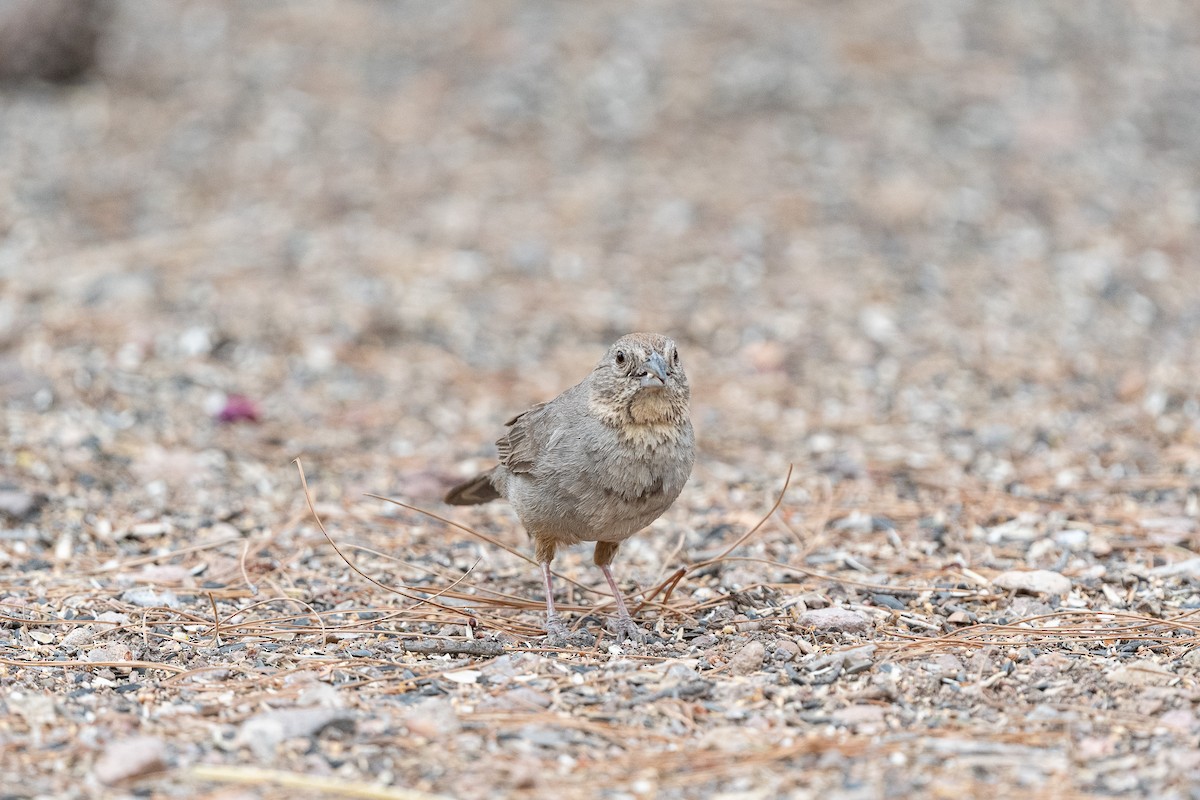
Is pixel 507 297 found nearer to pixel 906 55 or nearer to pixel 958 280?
pixel 958 280

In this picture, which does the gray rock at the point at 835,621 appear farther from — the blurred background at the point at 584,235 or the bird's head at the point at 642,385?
the blurred background at the point at 584,235

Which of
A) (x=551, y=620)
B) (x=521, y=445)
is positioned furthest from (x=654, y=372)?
(x=551, y=620)

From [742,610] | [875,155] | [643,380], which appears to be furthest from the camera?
[875,155]

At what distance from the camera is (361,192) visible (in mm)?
9047

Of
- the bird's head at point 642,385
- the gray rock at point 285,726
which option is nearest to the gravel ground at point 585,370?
the gray rock at point 285,726

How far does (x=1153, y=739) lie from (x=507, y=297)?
5230 mm

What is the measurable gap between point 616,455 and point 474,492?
97 centimetres

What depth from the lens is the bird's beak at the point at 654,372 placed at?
4211 mm

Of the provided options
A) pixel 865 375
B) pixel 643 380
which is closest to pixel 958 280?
pixel 865 375

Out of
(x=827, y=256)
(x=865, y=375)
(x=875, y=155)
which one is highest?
(x=875, y=155)

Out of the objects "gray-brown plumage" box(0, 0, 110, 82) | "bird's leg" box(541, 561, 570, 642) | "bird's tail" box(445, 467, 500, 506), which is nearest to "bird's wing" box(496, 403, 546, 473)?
"bird's tail" box(445, 467, 500, 506)

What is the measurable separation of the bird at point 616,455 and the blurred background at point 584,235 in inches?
61.9

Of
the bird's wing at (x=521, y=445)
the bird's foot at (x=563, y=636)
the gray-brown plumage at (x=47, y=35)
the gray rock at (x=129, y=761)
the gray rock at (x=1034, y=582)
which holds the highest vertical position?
the gray-brown plumage at (x=47, y=35)

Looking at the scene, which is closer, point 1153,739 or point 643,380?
point 1153,739
